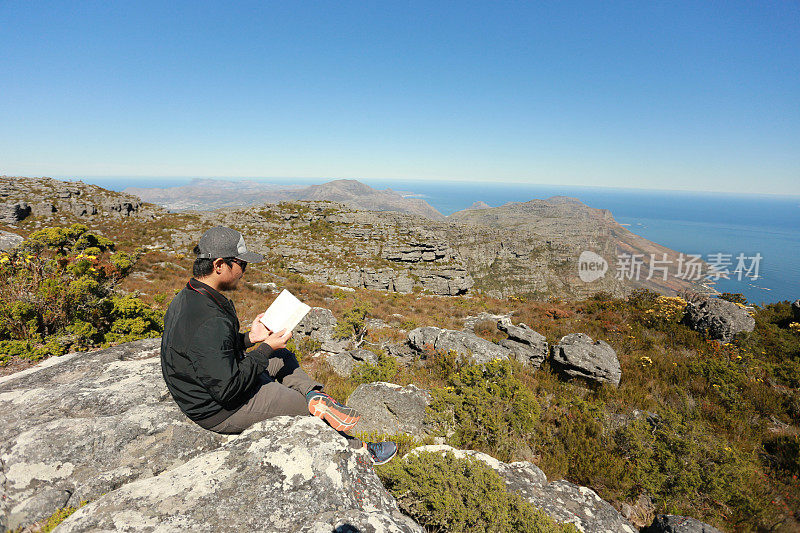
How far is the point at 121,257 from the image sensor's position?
956 cm

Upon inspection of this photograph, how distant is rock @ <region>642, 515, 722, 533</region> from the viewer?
363cm

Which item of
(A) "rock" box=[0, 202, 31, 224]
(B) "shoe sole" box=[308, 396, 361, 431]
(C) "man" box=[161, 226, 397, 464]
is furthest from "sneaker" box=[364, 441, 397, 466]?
(A) "rock" box=[0, 202, 31, 224]

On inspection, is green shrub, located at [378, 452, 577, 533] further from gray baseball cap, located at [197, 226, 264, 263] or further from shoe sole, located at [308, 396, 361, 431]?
gray baseball cap, located at [197, 226, 264, 263]

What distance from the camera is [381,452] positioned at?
3.78 metres

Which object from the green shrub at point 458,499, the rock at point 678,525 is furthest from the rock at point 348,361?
the rock at point 678,525

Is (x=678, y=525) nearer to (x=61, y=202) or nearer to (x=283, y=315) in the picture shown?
(x=283, y=315)

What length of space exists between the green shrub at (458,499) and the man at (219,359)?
45 cm

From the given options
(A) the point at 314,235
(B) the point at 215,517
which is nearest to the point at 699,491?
(B) the point at 215,517

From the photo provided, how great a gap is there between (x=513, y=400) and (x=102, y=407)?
6.61 meters

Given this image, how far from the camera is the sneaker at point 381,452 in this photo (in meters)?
3.69

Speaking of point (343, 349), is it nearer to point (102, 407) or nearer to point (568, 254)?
point (102, 407)

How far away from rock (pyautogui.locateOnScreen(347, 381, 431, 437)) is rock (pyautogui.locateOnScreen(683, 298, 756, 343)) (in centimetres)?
1197

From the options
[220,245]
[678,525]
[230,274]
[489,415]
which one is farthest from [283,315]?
[678,525]

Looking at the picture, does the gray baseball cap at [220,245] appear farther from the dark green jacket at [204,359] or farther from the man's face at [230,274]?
the dark green jacket at [204,359]
